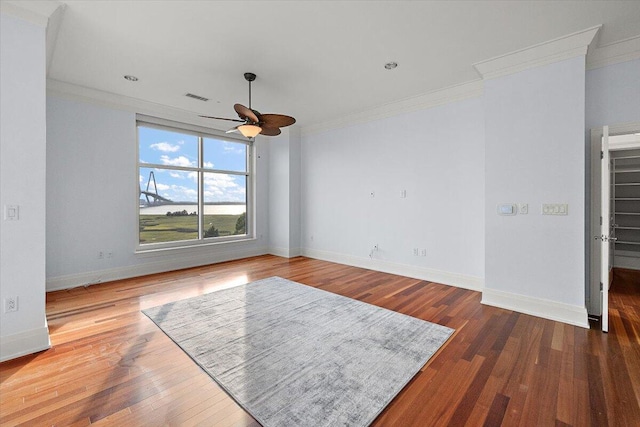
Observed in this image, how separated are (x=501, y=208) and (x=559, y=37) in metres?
1.90

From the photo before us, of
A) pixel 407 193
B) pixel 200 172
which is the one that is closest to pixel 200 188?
pixel 200 172

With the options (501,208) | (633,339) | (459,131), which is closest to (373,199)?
(459,131)

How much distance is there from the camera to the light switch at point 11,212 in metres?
2.38

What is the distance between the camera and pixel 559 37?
9.71 feet

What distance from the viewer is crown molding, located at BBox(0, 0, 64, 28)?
2.38 meters

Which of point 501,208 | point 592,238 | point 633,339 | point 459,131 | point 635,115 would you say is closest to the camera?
point 633,339

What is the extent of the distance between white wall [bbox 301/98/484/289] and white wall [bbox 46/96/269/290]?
3.50 meters

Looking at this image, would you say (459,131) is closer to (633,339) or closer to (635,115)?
(635,115)

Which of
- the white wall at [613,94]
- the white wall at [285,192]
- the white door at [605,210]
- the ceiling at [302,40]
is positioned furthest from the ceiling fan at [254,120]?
the white wall at [613,94]

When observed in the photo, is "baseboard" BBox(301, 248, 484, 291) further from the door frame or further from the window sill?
the window sill

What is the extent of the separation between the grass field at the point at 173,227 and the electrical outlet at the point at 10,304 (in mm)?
2824

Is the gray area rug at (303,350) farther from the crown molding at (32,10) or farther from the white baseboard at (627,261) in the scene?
the white baseboard at (627,261)

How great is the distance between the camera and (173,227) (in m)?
5.57

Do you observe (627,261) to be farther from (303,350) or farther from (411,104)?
(303,350)
